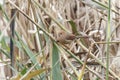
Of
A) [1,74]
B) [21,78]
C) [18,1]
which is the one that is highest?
[18,1]

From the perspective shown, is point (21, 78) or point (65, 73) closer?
point (21, 78)

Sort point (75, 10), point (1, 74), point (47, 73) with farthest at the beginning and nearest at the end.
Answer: point (75, 10), point (1, 74), point (47, 73)

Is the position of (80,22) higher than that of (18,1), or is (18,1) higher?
(18,1)

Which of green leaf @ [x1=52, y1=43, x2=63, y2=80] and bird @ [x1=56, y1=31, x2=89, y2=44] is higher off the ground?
bird @ [x1=56, y1=31, x2=89, y2=44]

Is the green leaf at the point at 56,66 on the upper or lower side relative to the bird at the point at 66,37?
lower

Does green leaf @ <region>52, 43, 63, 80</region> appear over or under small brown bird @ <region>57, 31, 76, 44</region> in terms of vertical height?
under

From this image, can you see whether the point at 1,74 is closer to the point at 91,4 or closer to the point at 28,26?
the point at 28,26

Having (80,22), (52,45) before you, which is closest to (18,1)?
(80,22)

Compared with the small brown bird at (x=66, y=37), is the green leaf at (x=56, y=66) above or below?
below

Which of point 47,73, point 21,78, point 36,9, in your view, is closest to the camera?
point 21,78
